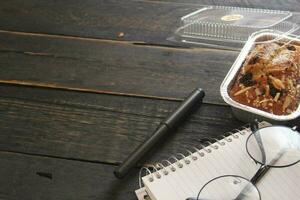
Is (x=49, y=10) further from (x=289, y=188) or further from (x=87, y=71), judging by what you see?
(x=289, y=188)

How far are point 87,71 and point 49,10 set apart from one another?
245mm

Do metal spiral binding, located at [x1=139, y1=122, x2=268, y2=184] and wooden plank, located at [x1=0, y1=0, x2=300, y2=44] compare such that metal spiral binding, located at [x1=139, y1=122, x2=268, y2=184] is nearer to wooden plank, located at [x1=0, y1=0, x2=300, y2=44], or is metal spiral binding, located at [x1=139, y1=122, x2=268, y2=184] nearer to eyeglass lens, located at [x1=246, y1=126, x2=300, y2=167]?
eyeglass lens, located at [x1=246, y1=126, x2=300, y2=167]

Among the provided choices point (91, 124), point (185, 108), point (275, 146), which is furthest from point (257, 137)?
point (91, 124)

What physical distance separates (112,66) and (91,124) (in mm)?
155

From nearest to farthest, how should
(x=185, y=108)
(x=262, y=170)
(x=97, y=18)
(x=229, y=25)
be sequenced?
(x=262, y=170) → (x=185, y=108) → (x=229, y=25) → (x=97, y=18)

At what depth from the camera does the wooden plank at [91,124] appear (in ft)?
2.26

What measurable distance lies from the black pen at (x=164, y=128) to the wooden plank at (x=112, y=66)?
0.09 ft

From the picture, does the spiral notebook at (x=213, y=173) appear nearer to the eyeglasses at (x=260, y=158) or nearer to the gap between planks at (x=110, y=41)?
the eyeglasses at (x=260, y=158)

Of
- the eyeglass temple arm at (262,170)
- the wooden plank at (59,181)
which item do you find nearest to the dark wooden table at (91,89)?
the wooden plank at (59,181)

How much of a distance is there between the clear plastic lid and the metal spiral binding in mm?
231

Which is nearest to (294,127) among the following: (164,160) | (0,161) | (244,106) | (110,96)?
(244,106)

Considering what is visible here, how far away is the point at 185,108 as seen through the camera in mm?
719

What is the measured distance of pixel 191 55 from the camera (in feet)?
2.77

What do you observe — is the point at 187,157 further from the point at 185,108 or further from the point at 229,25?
the point at 229,25
